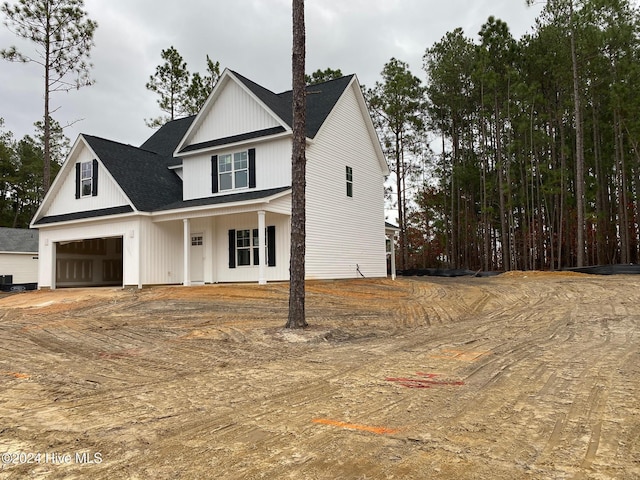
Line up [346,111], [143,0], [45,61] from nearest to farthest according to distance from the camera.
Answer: [143,0] → [346,111] → [45,61]

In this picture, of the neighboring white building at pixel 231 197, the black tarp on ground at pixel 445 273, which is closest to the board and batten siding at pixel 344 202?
the neighboring white building at pixel 231 197

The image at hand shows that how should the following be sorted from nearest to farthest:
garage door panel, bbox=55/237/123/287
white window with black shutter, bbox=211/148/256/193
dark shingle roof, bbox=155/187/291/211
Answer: dark shingle roof, bbox=155/187/291/211 < white window with black shutter, bbox=211/148/256/193 < garage door panel, bbox=55/237/123/287

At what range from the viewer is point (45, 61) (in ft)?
87.1

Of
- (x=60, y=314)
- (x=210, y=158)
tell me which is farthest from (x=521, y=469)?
(x=210, y=158)

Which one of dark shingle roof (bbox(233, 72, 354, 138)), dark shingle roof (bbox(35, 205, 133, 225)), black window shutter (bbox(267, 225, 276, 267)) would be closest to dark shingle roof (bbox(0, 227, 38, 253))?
dark shingle roof (bbox(35, 205, 133, 225))

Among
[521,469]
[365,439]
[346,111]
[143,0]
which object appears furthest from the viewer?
[346,111]

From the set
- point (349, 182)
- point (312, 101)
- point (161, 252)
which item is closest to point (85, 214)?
point (161, 252)

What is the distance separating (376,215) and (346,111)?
15.8 ft

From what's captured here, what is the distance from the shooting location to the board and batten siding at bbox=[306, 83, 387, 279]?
57.2ft

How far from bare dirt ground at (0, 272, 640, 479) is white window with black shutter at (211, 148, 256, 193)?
26.3 ft

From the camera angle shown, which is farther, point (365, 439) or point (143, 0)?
point (143, 0)

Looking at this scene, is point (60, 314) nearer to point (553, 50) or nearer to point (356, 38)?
point (356, 38)

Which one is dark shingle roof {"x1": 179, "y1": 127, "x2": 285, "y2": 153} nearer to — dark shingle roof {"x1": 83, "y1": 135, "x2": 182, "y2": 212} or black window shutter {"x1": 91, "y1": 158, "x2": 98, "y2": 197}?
dark shingle roof {"x1": 83, "y1": 135, "x2": 182, "y2": 212}

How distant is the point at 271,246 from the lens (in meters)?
16.8
